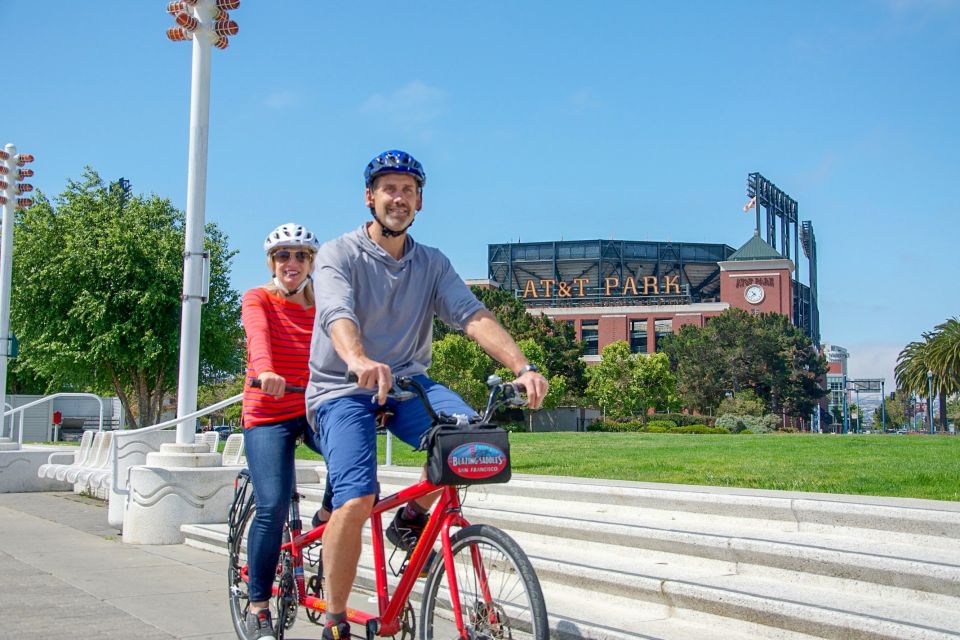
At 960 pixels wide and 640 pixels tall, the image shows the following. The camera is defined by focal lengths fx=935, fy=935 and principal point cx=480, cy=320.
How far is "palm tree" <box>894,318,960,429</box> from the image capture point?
182 ft

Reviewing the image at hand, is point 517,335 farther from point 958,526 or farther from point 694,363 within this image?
point 958,526

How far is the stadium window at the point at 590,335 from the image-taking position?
11344 centimetres

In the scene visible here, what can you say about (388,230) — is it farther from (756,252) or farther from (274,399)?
(756,252)

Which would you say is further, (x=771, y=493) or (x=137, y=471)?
(x=137, y=471)

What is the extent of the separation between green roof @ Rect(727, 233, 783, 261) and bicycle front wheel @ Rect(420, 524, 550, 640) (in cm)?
10757

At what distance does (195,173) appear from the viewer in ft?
31.3

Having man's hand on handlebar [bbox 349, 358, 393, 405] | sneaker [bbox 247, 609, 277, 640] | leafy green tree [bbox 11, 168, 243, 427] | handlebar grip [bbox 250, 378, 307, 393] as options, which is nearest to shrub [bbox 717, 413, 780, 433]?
leafy green tree [bbox 11, 168, 243, 427]

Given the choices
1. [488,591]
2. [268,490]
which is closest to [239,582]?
[268,490]

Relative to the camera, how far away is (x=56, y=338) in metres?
31.2

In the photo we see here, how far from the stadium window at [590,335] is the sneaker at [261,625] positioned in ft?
359

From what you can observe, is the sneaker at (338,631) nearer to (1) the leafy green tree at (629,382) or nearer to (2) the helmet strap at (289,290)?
(2) the helmet strap at (289,290)

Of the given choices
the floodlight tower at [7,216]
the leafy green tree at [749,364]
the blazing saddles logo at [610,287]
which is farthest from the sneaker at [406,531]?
the blazing saddles logo at [610,287]

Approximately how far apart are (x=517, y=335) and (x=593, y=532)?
6701 centimetres

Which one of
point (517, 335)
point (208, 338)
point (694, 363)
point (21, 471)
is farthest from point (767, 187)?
point (21, 471)
